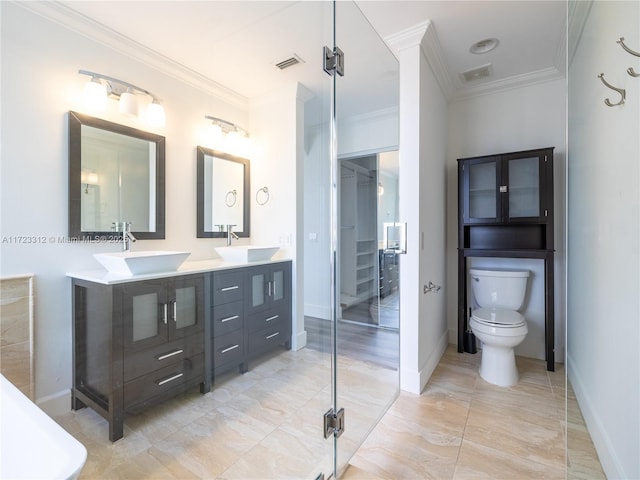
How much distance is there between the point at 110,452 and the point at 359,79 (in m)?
2.43

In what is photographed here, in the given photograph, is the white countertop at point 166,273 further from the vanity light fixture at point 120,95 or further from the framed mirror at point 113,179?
the vanity light fixture at point 120,95

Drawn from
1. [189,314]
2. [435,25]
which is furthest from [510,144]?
[189,314]

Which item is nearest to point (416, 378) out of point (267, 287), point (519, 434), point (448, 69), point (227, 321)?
point (519, 434)

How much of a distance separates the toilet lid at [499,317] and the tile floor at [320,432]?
46cm

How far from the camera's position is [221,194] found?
5.77 feet

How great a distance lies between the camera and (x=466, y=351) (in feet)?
8.88

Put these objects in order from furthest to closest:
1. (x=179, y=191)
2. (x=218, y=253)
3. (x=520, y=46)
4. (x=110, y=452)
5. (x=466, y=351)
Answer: (x=466, y=351) < (x=520, y=46) < (x=218, y=253) < (x=179, y=191) < (x=110, y=452)

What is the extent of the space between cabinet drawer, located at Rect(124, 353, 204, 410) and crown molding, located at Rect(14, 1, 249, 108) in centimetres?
155

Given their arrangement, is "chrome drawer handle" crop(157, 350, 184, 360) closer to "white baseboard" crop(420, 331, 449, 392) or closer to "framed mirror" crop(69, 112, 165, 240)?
"framed mirror" crop(69, 112, 165, 240)

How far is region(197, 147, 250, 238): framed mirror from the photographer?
1725 mm

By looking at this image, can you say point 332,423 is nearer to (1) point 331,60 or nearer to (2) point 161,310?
(2) point 161,310

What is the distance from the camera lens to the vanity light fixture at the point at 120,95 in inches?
54.1

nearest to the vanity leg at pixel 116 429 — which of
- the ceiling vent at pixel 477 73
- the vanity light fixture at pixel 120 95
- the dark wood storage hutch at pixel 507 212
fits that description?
the vanity light fixture at pixel 120 95

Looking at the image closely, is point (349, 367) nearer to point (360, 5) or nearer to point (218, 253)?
point (218, 253)
